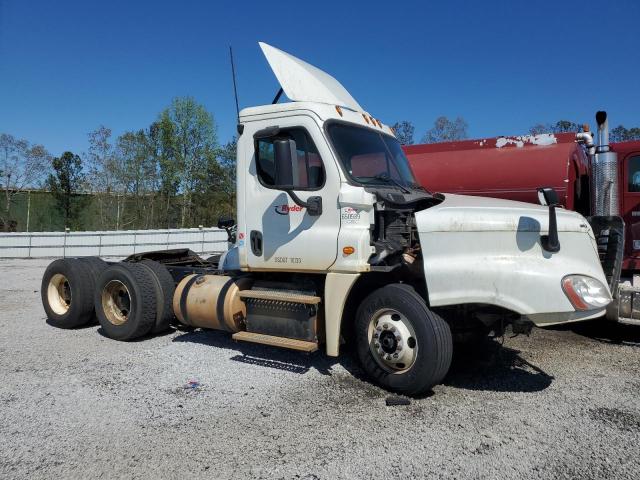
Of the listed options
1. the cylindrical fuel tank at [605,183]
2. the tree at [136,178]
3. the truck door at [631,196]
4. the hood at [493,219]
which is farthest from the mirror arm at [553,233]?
the tree at [136,178]

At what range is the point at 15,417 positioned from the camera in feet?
13.1

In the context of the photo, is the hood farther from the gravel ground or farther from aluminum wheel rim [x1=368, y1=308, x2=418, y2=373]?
the gravel ground

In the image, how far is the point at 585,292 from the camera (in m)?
3.87

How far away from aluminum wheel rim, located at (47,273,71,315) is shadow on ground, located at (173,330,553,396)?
2.51 metres

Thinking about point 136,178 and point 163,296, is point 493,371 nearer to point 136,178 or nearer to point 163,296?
point 163,296

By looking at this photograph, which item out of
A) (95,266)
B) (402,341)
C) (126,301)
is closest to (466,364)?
(402,341)

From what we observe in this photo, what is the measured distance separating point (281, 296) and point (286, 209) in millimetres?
923

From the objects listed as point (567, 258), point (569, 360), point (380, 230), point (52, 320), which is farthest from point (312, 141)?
point (52, 320)

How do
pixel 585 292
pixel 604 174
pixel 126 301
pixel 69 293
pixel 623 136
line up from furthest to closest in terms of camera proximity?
pixel 623 136 → pixel 69 293 → pixel 126 301 → pixel 604 174 → pixel 585 292

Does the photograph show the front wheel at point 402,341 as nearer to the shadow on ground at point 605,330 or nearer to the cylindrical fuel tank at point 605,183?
the cylindrical fuel tank at point 605,183

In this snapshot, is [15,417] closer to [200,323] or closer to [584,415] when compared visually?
[200,323]

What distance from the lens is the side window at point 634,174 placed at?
7.03m

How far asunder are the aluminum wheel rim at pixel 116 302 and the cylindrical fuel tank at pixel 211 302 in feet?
2.72

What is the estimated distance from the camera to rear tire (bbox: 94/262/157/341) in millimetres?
6215
